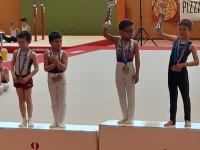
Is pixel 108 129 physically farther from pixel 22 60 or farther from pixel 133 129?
pixel 22 60

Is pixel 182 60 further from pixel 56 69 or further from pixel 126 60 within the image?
pixel 56 69

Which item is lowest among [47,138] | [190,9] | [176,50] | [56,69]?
[47,138]

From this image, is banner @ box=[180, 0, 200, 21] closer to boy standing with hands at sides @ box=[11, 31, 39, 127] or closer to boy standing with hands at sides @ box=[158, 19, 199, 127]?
boy standing with hands at sides @ box=[158, 19, 199, 127]

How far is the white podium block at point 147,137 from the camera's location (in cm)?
435

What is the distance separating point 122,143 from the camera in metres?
4.53

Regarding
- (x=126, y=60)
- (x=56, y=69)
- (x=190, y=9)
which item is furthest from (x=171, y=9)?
(x=56, y=69)

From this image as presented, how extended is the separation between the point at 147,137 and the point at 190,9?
13.4 meters

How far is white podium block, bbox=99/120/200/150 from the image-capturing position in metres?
4.35

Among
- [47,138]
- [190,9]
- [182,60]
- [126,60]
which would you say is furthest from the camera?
[190,9]

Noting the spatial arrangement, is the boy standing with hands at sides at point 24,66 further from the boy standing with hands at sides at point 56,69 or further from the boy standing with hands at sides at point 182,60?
the boy standing with hands at sides at point 182,60

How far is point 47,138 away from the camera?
183 inches

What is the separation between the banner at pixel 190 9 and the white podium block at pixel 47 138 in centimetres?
1324

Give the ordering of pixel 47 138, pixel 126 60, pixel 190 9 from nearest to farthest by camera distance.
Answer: pixel 126 60
pixel 47 138
pixel 190 9

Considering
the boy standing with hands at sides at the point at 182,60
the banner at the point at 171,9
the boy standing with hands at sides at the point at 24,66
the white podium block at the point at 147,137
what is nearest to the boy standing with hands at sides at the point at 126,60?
the white podium block at the point at 147,137
